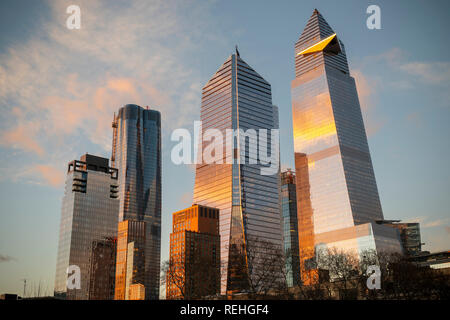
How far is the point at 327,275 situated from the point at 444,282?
30.9 metres

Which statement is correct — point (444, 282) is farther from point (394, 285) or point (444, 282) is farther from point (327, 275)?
point (327, 275)

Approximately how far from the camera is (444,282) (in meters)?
92.8
